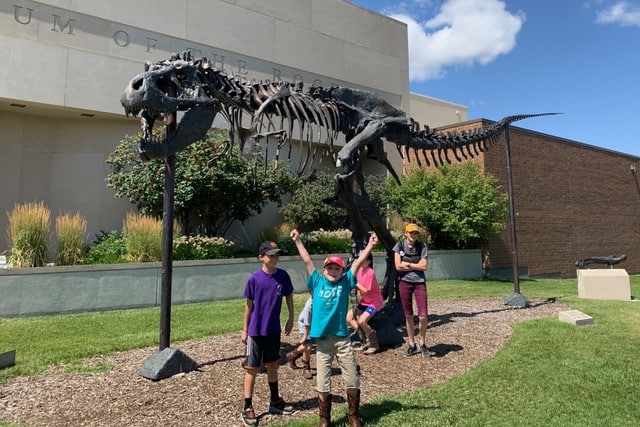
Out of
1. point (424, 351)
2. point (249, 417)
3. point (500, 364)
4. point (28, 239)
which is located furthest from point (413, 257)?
point (28, 239)

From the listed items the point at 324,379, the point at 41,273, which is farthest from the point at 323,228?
the point at 324,379

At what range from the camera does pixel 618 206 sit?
87.8 ft

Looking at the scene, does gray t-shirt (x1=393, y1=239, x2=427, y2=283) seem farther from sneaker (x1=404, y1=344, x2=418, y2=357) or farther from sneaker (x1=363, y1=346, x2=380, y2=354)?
sneaker (x1=363, y1=346, x2=380, y2=354)

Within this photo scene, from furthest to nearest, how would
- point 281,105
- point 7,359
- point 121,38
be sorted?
point 121,38, point 281,105, point 7,359

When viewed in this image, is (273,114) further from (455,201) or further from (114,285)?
(455,201)

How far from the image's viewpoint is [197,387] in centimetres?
533

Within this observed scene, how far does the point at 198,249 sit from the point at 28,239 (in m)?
4.01

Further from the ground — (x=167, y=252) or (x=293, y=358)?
(x=167, y=252)

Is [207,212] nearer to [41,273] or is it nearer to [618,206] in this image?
[41,273]

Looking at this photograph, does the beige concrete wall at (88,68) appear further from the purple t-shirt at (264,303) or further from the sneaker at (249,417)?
the sneaker at (249,417)

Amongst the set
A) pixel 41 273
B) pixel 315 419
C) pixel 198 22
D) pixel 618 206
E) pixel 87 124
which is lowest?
pixel 315 419

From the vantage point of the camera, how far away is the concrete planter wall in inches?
388

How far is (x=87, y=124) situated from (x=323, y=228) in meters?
9.29

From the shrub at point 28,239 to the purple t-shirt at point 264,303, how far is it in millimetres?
8274
